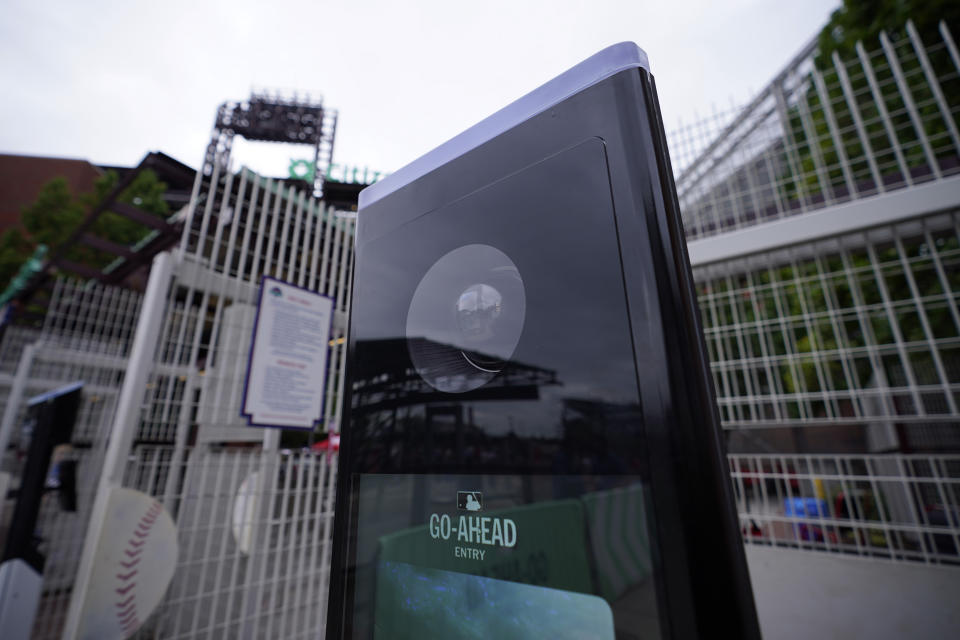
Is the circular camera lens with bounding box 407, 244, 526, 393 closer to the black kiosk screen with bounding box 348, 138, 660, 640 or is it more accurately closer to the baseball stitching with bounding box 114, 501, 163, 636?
the black kiosk screen with bounding box 348, 138, 660, 640

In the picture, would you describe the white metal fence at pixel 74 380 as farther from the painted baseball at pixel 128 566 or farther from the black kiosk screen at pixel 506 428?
the black kiosk screen at pixel 506 428

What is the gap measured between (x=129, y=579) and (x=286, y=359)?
684 mm

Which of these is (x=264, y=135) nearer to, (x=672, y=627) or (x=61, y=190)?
(x=61, y=190)

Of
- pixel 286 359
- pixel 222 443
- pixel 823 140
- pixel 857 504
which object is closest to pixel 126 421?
pixel 222 443

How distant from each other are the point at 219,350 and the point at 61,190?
→ 9834 mm

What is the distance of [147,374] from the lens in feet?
3.79

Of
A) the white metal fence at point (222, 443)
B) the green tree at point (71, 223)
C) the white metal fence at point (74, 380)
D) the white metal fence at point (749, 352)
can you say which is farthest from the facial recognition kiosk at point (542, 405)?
the green tree at point (71, 223)

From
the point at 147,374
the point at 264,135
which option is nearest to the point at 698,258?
the point at 147,374

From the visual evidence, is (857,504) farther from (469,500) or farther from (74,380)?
(74,380)

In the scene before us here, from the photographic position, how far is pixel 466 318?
45 cm

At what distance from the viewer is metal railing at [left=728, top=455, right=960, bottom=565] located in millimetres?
1364

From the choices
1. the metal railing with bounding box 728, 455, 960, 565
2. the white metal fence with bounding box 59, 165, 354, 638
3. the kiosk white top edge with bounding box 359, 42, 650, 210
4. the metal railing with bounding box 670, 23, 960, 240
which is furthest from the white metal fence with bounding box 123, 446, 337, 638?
the metal railing with bounding box 670, 23, 960, 240

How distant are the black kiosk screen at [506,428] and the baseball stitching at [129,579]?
997mm

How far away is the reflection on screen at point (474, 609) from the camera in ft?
1.06
